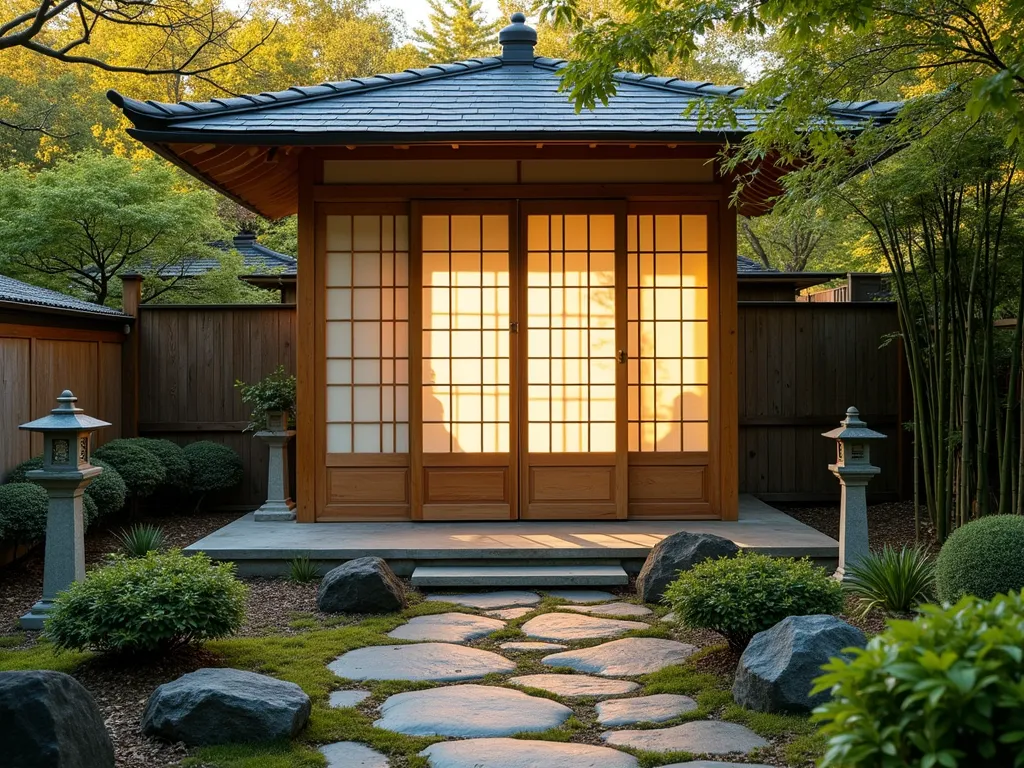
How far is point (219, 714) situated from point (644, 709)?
157cm

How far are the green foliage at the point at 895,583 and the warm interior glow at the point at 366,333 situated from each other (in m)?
3.52

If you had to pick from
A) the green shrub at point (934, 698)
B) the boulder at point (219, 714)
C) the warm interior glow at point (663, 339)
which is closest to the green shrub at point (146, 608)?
the boulder at point (219, 714)

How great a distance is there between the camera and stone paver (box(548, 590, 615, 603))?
582 centimetres

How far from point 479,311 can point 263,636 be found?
3223 millimetres

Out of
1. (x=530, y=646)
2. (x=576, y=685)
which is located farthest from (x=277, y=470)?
(x=576, y=685)

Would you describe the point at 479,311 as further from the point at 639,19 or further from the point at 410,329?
the point at 639,19

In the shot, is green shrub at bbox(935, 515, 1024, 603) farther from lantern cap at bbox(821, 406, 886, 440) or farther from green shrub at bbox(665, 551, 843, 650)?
lantern cap at bbox(821, 406, 886, 440)

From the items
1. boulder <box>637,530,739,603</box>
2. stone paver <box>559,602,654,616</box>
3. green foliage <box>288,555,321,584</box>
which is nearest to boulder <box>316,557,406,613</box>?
green foliage <box>288,555,321,584</box>

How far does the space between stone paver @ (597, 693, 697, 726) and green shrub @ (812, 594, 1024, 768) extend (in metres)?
1.89

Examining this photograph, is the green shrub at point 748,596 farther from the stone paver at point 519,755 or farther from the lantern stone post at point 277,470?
the lantern stone post at point 277,470

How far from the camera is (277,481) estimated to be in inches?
310

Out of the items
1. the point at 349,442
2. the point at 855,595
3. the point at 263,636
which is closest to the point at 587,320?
the point at 349,442

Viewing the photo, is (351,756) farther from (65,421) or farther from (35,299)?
(35,299)

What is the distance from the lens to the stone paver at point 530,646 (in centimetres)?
479
